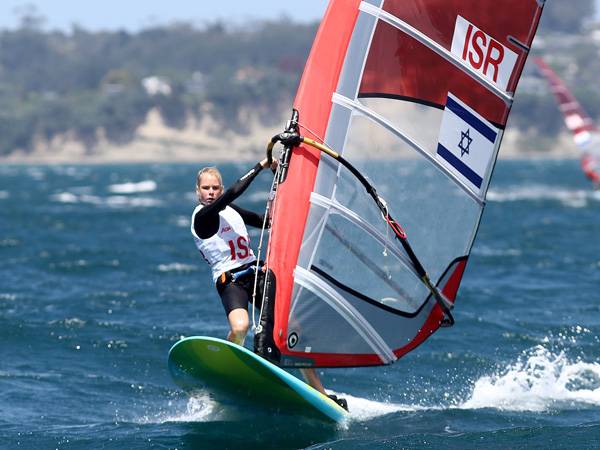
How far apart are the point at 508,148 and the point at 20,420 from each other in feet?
426

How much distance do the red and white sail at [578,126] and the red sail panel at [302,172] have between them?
2323 cm

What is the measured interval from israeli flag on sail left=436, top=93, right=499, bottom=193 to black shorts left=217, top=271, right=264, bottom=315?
138 centimetres

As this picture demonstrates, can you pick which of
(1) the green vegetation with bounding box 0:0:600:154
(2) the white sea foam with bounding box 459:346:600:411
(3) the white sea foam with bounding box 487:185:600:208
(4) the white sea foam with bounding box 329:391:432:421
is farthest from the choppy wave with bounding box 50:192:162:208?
(1) the green vegetation with bounding box 0:0:600:154

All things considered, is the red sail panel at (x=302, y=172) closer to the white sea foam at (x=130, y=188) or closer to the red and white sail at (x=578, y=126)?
the red and white sail at (x=578, y=126)

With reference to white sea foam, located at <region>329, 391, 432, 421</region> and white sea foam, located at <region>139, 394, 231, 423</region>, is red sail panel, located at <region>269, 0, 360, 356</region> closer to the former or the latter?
white sea foam, located at <region>139, 394, 231, 423</region>

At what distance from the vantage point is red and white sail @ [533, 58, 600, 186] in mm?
30734

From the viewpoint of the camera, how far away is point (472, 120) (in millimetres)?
7164

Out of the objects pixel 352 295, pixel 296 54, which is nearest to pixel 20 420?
pixel 352 295

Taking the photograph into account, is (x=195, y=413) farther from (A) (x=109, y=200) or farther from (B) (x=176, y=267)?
(A) (x=109, y=200)

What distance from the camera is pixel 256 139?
137375 millimetres

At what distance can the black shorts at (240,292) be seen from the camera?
686cm

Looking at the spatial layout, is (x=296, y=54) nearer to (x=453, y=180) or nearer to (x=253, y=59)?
(x=253, y=59)

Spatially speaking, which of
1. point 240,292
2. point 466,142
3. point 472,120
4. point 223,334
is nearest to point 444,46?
point 472,120

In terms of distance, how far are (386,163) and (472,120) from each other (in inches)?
24.0
